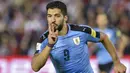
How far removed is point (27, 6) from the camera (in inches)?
701

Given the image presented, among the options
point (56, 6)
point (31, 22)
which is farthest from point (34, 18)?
point (56, 6)

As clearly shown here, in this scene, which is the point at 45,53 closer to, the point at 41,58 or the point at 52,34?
the point at 41,58

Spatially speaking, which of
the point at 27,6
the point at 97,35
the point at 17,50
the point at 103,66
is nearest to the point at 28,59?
the point at 17,50

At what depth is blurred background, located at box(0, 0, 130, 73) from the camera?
46.9 feet

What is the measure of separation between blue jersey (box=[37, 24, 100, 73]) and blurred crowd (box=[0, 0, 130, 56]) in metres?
7.11

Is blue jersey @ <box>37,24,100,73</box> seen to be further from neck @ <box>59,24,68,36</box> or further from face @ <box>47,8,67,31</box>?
face @ <box>47,8,67,31</box>

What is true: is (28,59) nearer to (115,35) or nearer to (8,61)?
(8,61)

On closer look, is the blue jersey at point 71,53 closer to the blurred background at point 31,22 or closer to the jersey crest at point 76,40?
the jersey crest at point 76,40

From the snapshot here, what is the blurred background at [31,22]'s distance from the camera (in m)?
14.3

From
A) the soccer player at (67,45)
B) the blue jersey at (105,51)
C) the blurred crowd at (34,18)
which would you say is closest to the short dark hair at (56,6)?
the soccer player at (67,45)

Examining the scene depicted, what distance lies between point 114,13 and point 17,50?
10.4ft

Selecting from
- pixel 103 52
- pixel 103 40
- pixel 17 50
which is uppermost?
pixel 103 40

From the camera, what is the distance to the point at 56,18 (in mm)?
7266

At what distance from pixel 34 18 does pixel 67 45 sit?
9.19m
